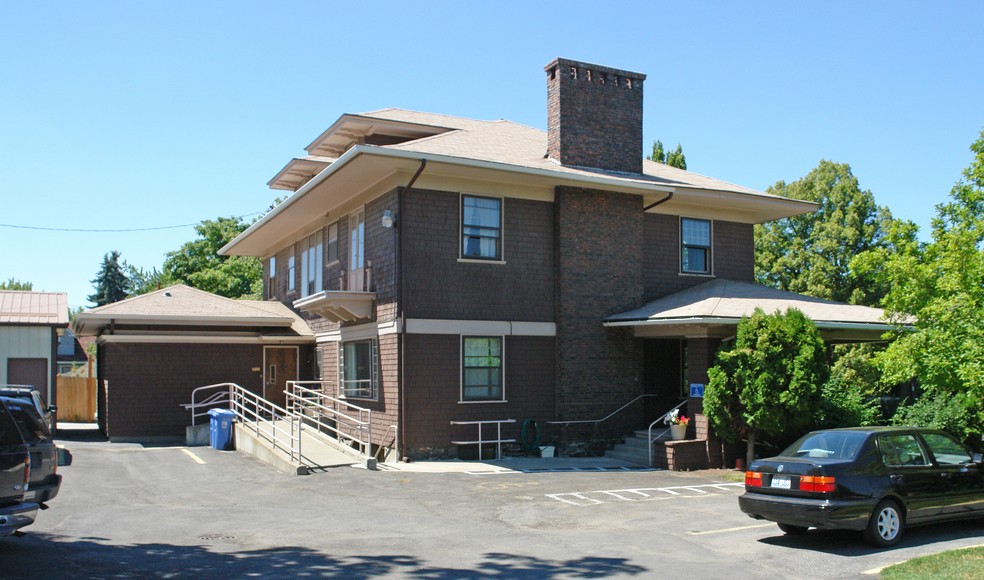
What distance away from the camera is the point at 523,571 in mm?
9109

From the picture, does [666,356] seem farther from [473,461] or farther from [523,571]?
[523,571]

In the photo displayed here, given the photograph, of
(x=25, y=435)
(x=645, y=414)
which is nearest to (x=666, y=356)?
(x=645, y=414)

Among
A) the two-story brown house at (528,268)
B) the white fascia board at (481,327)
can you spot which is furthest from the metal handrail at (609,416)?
the white fascia board at (481,327)

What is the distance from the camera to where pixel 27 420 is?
32.7 ft

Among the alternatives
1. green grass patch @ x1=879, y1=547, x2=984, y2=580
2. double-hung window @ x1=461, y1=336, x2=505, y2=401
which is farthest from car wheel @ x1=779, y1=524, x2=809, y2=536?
double-hung window @ x1=461, y1=336, x2=505, y2=401

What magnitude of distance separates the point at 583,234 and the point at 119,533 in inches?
495

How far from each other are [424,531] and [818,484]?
4945mm

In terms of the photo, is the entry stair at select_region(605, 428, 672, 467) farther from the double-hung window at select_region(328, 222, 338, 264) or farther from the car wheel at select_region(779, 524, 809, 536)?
the double-hung window at select_region(328, 222, 338, 264)

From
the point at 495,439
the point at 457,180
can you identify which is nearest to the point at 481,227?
the point at 457,180

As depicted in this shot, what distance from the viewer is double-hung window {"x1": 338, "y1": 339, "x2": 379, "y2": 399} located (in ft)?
66.9

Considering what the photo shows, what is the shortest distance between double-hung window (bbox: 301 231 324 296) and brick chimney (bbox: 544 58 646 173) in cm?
735

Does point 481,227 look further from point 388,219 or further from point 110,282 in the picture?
point 110,282

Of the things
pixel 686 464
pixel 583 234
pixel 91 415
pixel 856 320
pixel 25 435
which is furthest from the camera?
pixel 91 415

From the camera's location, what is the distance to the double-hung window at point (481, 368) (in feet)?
64.2
